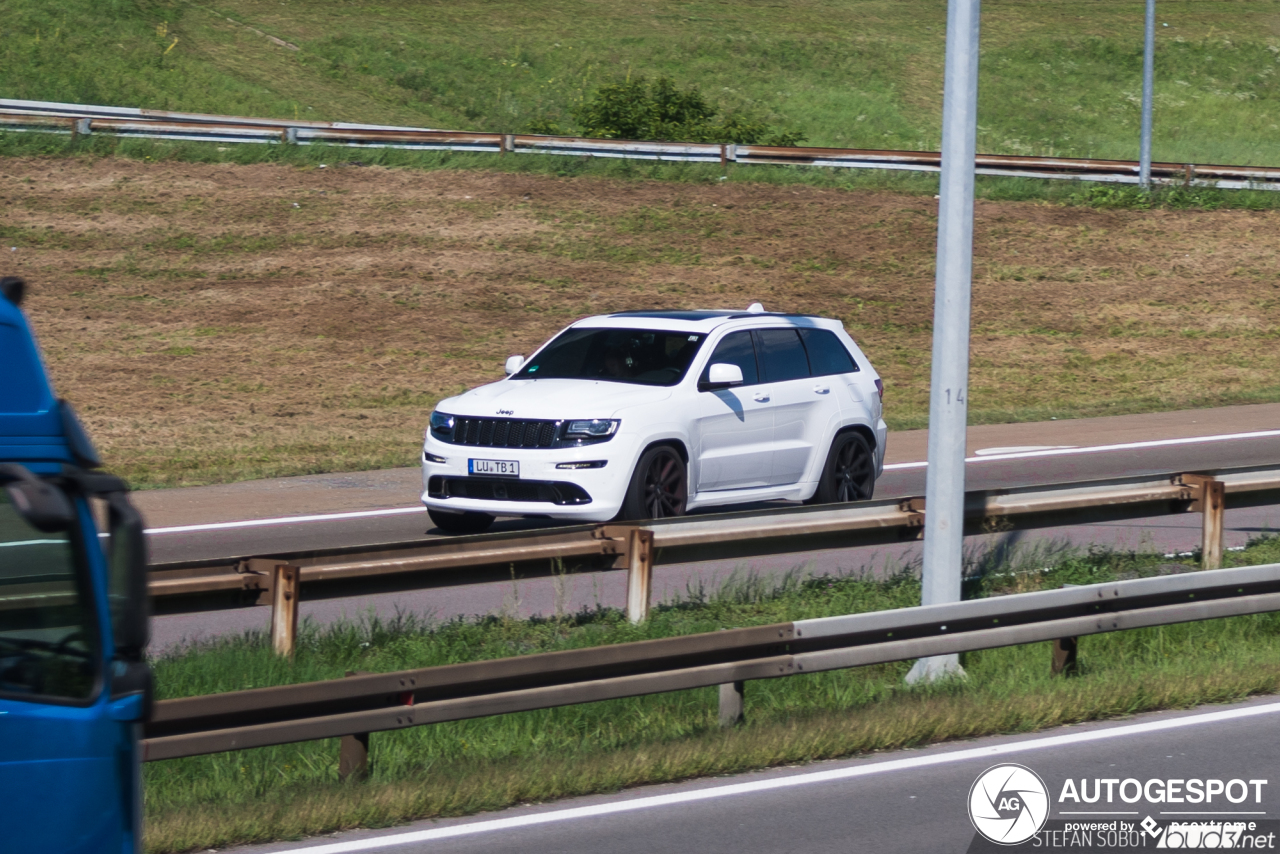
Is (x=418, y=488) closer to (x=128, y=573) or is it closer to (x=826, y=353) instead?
(x=826, y=353)

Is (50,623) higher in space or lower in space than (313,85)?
lower

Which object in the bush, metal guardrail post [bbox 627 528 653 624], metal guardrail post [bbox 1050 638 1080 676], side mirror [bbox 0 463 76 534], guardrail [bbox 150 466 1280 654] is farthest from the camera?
the bush

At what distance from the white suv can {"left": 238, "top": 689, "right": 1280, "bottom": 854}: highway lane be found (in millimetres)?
5197

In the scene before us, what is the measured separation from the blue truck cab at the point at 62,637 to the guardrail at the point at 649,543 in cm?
416

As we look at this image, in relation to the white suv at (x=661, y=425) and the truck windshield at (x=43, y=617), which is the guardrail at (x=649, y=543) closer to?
the white suv at (x=661, y=425)

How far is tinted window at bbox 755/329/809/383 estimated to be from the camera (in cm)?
1413

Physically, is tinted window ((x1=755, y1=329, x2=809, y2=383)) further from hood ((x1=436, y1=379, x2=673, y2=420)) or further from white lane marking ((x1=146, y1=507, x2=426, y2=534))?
white lane marking ((x1=146, y1=507, x2=426, y2=534))

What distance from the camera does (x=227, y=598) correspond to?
864 centimetres

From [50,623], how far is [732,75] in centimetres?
5581

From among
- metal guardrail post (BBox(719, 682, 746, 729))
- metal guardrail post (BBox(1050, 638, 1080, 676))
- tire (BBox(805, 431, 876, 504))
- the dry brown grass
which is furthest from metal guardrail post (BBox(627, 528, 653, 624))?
the dry brown grass

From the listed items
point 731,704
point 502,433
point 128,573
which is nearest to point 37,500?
point 128,573

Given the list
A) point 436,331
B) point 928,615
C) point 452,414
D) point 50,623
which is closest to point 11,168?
point 436,331

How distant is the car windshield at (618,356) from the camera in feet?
44.7

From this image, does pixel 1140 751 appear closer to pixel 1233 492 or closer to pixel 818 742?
pixel 818 742
